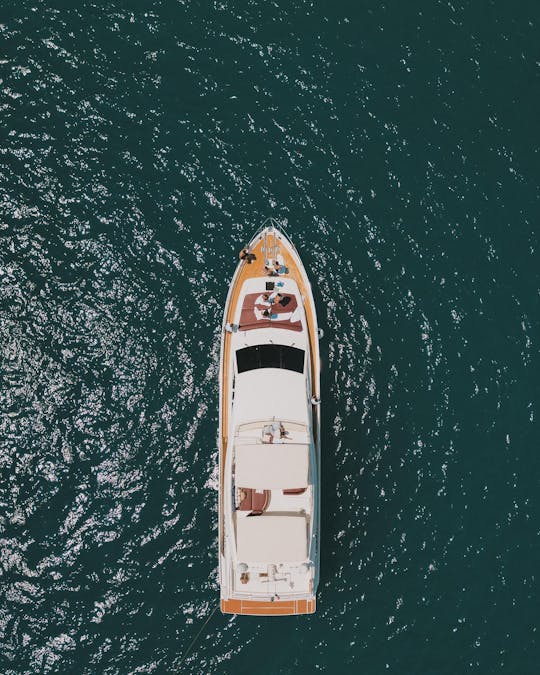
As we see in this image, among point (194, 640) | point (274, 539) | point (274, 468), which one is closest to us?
point (274, 539)

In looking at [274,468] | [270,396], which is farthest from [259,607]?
→ [270,396]

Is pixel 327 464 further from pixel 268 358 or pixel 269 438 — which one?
pixel 268 358

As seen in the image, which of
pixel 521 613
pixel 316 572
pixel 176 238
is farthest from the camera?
pixel 176 238

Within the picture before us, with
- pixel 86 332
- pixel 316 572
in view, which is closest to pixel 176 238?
pixel 86 332

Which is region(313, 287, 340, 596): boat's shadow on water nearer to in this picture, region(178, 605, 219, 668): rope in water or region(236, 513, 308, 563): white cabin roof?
region(236, 513, 308, 563): white cabin roof

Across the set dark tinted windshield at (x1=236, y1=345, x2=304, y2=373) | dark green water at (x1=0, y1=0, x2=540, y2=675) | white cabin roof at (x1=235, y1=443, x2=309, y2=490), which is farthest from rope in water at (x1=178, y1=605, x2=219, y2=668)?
dark tinted windshield at (x1=236, y1=345, x2=304, y2=373)

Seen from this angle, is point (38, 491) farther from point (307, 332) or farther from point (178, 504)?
point (307, 332)

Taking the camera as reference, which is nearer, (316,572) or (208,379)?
(316,572)
